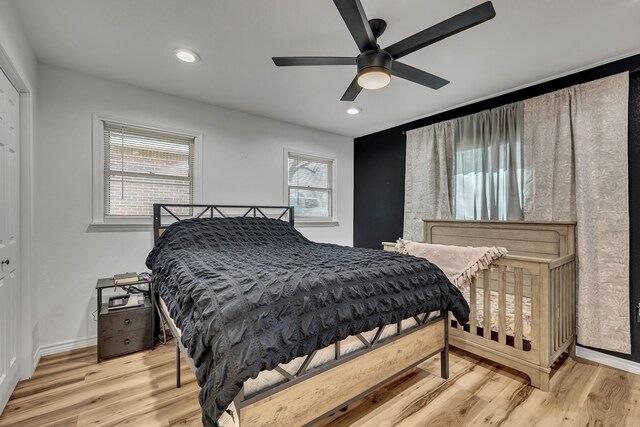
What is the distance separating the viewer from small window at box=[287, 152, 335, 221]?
4.14 metres

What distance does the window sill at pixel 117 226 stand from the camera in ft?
8.78

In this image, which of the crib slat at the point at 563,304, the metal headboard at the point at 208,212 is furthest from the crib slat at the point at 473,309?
the metal headboard at the point at 208,212

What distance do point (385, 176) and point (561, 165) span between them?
207cm

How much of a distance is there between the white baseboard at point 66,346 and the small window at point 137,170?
104cm

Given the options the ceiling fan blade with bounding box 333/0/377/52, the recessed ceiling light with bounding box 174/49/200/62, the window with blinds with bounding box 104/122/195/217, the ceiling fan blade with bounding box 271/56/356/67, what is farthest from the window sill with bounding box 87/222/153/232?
the ceiling fan blade with bounding box 333/0/377/52

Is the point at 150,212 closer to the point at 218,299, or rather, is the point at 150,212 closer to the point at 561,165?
the point at 218,299

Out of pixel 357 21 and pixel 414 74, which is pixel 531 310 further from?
pixel 357 21

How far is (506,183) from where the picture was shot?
116 inches

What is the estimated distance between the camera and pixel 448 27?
59.7 inches

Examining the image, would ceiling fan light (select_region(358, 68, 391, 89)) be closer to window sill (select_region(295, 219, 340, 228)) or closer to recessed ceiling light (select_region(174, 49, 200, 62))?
recessed ceiling light (select_region(174, 49, 200, 62))

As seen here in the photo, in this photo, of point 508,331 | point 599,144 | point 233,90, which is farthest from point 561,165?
point 233,90

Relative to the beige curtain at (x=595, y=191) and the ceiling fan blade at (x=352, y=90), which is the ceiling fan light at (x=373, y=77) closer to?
the ceiling fan blade at (x=352, y=90)

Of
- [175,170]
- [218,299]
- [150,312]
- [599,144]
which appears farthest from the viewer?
[175,170]

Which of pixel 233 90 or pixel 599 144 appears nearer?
pixel 599 144
